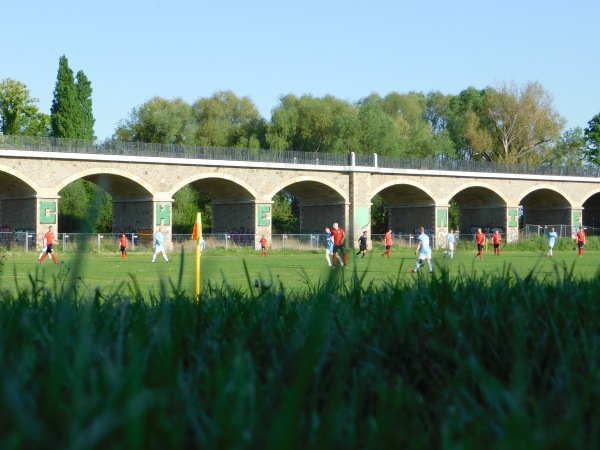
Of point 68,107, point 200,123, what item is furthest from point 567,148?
point 68,107

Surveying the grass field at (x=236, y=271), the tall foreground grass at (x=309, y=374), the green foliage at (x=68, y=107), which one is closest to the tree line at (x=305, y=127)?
the green foliage at (x=68, y=107)

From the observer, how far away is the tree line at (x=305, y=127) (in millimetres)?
60531

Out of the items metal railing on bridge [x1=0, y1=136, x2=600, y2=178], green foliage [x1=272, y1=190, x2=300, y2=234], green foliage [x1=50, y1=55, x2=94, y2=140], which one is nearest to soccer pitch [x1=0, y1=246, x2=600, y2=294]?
metal railing on bridge [x1=0, y1=136, x2=600, y2=178]

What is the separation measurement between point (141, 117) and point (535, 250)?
100 ft

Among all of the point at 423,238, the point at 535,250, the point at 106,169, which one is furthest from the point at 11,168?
the point at 535,250

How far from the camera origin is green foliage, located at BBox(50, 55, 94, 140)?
58.9 metres

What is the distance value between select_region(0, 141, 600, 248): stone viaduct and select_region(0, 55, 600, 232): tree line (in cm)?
559

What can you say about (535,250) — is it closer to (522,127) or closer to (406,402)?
(522,127)

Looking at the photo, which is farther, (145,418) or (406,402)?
(406,402)

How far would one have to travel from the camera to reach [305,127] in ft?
224

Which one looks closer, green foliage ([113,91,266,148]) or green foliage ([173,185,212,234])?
green foliage ([173,185,212,234])

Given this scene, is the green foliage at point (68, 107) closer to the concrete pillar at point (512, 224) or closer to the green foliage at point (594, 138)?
the concrete pillar at point (512, 224)

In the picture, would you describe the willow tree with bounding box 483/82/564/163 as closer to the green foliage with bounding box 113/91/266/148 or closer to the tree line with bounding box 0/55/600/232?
the tree line with bounding box 0/55/600/232

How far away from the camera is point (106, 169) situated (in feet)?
151
